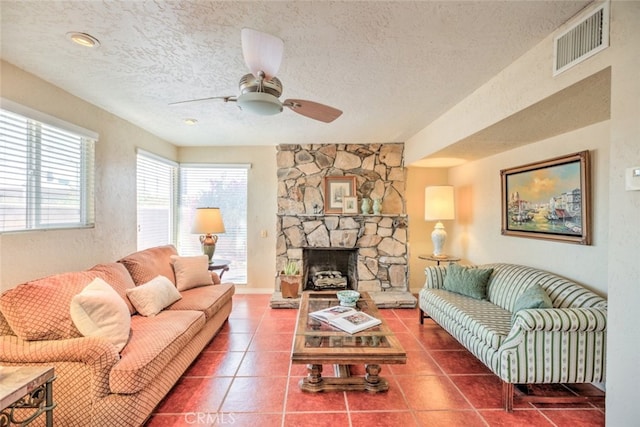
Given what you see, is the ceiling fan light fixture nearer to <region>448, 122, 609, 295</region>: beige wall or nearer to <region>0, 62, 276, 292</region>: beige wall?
<region>0, 62, 276, 292</region>: beige wall

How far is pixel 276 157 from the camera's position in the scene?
4965 millimetres

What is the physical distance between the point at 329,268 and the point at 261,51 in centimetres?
401

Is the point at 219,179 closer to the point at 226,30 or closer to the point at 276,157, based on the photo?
the point at 276,157

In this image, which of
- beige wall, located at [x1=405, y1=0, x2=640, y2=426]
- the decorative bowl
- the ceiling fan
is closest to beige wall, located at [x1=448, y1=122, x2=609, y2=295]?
beige wall, located at [x1=405, y1=0, x2=640, y2=426]

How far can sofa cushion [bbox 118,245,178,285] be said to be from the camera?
2.99 metres

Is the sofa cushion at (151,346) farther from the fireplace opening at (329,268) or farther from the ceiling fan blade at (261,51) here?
the fireplace opening at (329,268)

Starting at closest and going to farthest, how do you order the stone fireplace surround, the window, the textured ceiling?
the textured ceiling < the window < the stone fireplace surround

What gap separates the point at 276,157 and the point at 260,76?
10.5 ft

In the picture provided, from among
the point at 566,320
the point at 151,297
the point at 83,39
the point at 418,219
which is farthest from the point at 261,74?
the point at 418,219

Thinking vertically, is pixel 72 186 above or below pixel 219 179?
below

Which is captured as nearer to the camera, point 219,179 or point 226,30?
point 226,30

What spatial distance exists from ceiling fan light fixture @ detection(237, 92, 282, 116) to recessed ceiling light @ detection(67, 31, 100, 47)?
1.01 metres

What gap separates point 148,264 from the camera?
3.16 m

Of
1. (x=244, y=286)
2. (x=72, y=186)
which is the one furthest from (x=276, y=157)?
(x=72, y=186)
